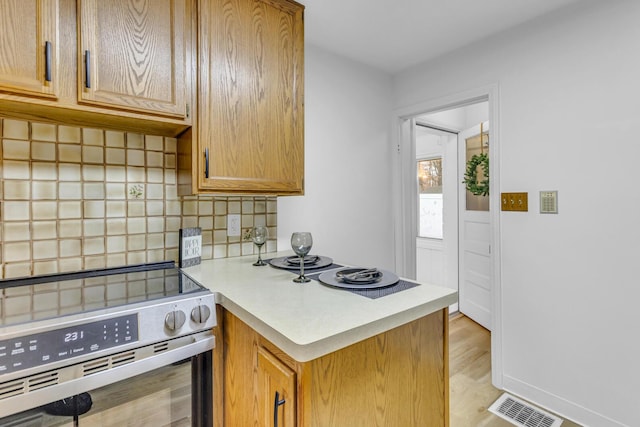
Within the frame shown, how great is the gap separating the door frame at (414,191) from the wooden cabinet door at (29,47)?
2.20m

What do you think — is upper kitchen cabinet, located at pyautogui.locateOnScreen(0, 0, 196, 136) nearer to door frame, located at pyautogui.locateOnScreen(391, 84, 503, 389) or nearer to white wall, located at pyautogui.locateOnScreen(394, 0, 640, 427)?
door frame, located at pyautogui.locateOnScreen(391, 84, 503, 389)

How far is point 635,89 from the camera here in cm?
154

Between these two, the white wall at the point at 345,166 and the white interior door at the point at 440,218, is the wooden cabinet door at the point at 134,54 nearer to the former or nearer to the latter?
the white wall at the point at 345,166

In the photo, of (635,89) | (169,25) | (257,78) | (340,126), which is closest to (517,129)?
(635,89)

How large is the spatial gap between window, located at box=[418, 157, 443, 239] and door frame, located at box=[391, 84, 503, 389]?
1309mm

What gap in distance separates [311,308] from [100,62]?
3.76 ft

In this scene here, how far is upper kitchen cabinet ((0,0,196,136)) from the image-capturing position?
3.28 ft

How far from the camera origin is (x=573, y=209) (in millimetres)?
1724

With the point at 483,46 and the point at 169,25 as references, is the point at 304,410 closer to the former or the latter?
the point at 169,25

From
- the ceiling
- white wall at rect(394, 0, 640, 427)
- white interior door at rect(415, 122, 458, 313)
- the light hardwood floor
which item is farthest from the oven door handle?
white interior door at rect(415, 122, 458, 313)

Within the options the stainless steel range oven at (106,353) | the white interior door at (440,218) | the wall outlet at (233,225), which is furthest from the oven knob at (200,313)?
the white interior door at (440,218)

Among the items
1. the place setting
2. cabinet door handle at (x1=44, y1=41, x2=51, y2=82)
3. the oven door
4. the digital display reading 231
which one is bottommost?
the oven door

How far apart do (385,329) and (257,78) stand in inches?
49.4

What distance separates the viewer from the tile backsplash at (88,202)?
1.24 metres
